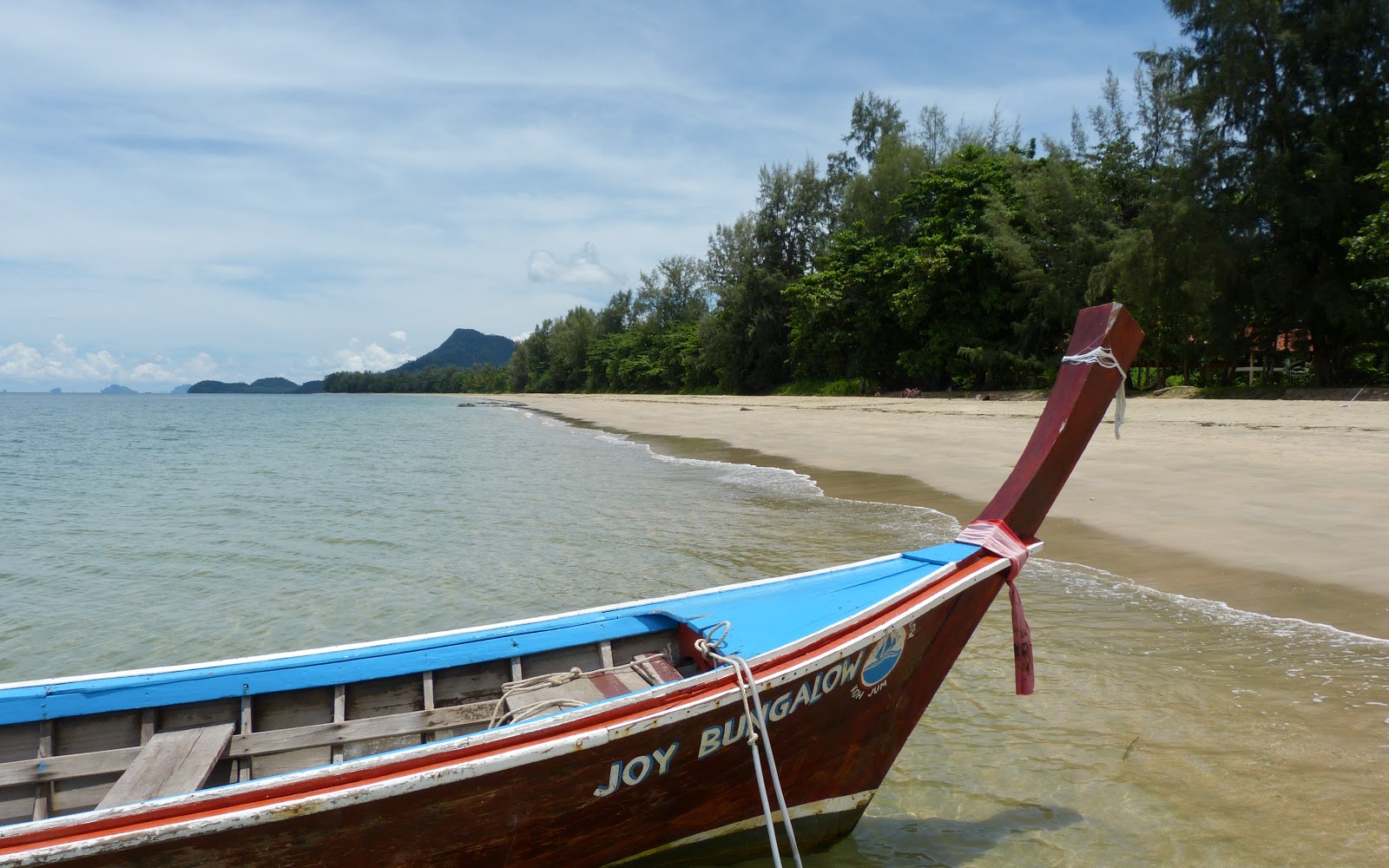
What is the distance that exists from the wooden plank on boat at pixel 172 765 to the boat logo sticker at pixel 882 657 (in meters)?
2.77

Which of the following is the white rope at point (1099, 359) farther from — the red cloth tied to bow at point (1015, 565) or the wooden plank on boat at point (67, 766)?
the wooden plank on boat at point (67, 766)

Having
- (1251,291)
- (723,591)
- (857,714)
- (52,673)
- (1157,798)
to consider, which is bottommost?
(52,673)

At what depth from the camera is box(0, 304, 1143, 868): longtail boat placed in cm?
263

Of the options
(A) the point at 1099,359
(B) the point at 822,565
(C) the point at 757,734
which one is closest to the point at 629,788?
(C) the point at 757,734

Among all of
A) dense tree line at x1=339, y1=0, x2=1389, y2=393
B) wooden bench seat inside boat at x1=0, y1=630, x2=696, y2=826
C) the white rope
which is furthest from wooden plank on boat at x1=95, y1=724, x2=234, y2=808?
dense tree line at x1=339, y1=0, x2=1389, y2=393

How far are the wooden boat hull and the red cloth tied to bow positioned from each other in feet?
0.38

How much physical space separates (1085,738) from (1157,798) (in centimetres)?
66

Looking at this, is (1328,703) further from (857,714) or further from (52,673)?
(52,673)

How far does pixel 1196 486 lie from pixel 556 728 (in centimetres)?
1037

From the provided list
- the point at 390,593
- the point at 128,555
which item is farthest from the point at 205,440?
the point at 390,593

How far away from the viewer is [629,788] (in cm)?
309

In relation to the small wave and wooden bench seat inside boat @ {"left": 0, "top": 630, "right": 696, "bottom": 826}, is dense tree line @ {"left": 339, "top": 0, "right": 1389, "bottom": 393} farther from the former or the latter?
wooden bench seat inside boat @ {"left": 0, "top": 630, "right": 696, "bottom": 826}

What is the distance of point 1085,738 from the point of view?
4.77 metres

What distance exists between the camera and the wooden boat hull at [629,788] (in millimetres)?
2531
